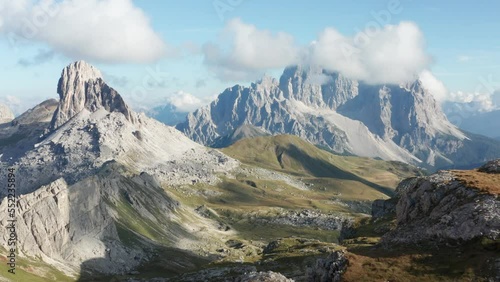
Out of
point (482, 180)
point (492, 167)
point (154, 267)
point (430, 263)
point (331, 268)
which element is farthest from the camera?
point (154, 267)

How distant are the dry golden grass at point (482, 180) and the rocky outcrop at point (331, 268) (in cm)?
2848

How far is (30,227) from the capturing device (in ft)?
489

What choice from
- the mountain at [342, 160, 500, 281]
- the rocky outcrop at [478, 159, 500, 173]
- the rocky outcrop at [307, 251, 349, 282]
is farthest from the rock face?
the rocky outcrop at [307, 251, 349, 282]

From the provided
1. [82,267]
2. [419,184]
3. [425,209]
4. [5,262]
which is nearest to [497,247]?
[425,209]

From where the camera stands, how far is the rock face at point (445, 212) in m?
70.0

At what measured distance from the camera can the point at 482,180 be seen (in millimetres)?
82500

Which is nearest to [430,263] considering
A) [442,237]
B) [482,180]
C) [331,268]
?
[442,237]

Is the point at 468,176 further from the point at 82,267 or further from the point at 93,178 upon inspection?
the point at 93,178

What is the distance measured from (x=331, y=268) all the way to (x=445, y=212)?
25.4m

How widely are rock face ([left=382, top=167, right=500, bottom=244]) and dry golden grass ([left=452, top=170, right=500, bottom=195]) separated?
73 cm

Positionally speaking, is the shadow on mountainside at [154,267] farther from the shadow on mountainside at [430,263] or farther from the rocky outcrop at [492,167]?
the rocky outcrop at [492,167]

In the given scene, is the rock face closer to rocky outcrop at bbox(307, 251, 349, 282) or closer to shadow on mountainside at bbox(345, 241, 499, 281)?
shadow on mountainside at bbox(345, 241, 499, 281)

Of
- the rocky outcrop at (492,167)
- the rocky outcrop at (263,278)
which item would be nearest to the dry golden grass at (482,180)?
the rocky outcrop at (492,167)

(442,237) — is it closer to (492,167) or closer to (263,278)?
(263,278)
